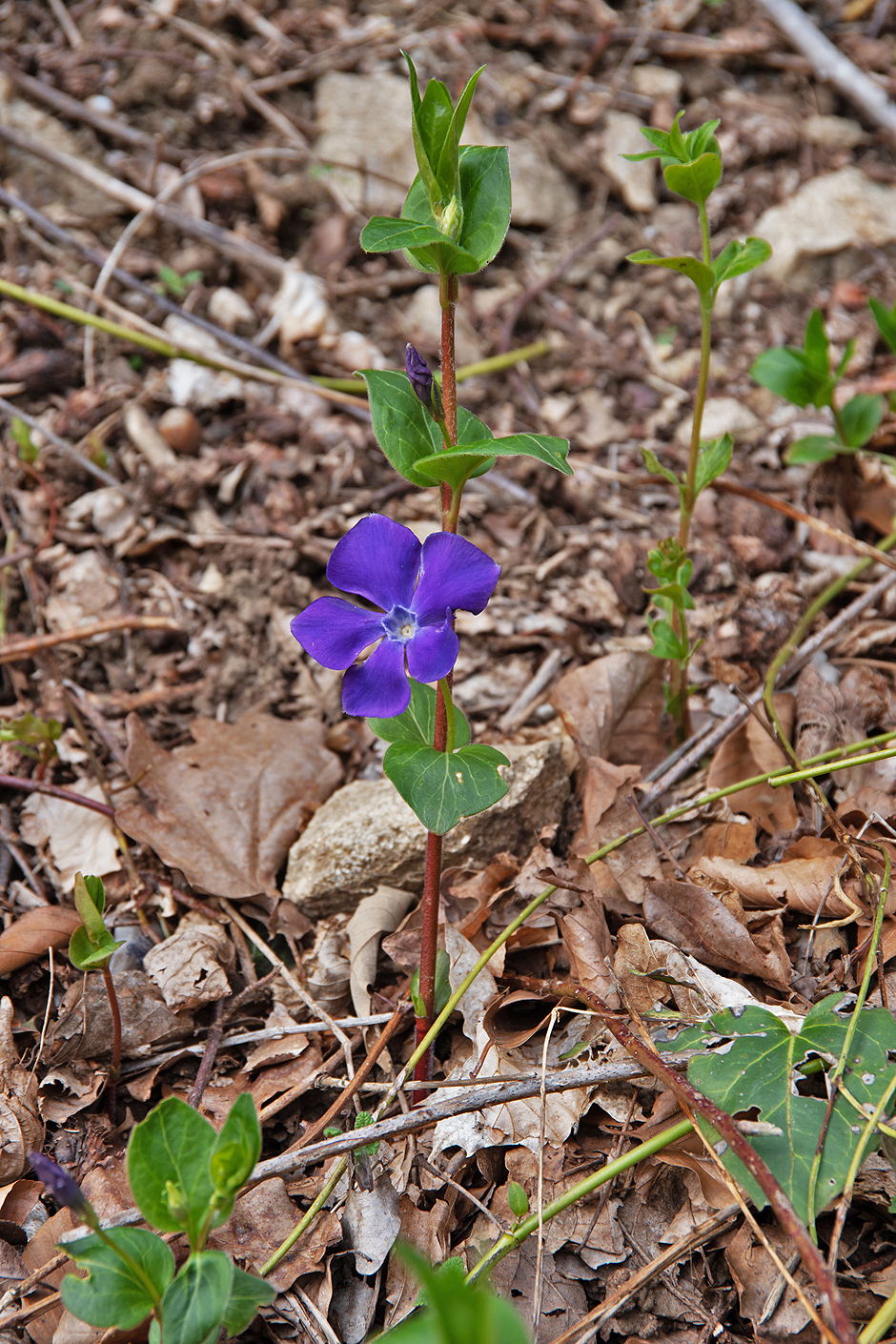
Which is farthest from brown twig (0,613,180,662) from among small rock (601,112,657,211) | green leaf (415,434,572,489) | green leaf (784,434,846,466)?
small rock (601,112,657,211)

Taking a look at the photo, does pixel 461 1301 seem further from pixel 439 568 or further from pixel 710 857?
pixel 710 857

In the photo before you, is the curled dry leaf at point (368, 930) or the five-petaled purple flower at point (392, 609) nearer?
the five-petaled purple flower at point (392, 609)

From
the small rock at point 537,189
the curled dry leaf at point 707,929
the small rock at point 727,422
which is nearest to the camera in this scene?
the curled dry leaf at point 707,929

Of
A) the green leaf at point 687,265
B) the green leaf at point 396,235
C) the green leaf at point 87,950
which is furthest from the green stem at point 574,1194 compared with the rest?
the green leaf at point 687,265

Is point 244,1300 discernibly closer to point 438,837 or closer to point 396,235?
point 438,837

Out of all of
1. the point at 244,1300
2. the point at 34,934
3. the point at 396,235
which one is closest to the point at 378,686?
the point at 396,235

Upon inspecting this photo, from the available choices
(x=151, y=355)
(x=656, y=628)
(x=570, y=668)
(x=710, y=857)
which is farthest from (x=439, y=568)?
(x=151, y=355)

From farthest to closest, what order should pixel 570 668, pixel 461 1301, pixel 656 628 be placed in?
pixel 570 668
pixel 656 628
pixel 461 1301

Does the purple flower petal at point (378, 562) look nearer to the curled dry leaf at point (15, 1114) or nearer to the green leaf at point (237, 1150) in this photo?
the green leaf at point (237, 1150)
